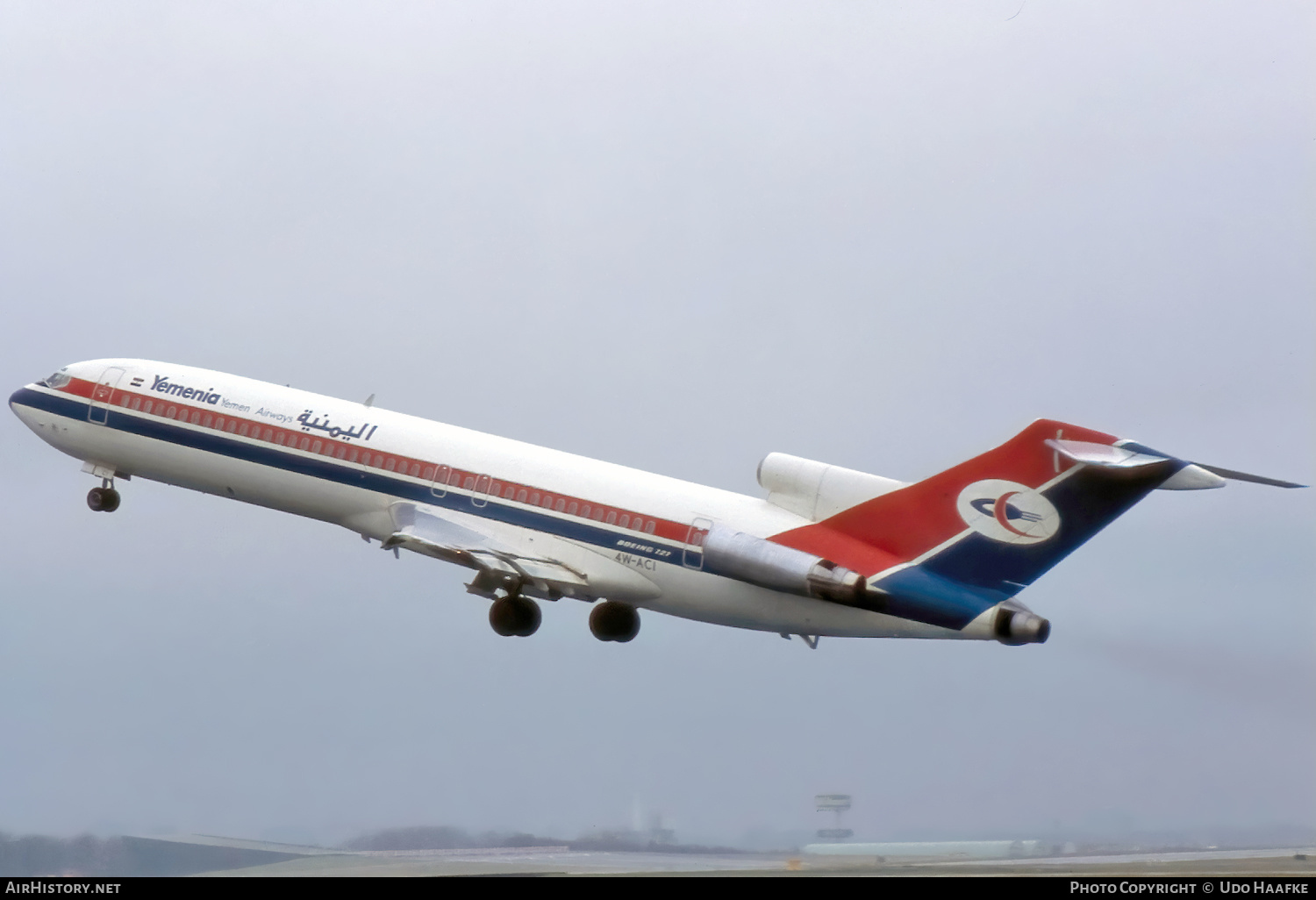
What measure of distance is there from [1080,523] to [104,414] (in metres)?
23.7

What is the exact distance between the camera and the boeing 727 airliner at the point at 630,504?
99.3 feet

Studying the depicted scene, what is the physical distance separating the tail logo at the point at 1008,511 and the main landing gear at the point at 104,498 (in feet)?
72.4

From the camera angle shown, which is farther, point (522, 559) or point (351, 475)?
point (351, 475)

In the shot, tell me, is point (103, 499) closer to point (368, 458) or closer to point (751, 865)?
point (368, 458)

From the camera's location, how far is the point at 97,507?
41.6m

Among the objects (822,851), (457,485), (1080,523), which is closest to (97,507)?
(457,485)

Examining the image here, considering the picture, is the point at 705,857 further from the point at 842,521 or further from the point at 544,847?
the point at 842,521

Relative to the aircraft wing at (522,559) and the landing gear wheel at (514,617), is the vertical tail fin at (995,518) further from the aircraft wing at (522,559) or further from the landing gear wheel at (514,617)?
the landing gear wheel at (514,617)

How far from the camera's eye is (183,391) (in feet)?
129

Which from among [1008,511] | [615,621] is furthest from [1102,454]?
[615,621]

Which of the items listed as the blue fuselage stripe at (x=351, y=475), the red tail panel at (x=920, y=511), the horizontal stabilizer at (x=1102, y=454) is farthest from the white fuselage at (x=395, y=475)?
the horizontal stabilizer at (x=1102, y=454)

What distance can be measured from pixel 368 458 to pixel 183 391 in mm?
5658
